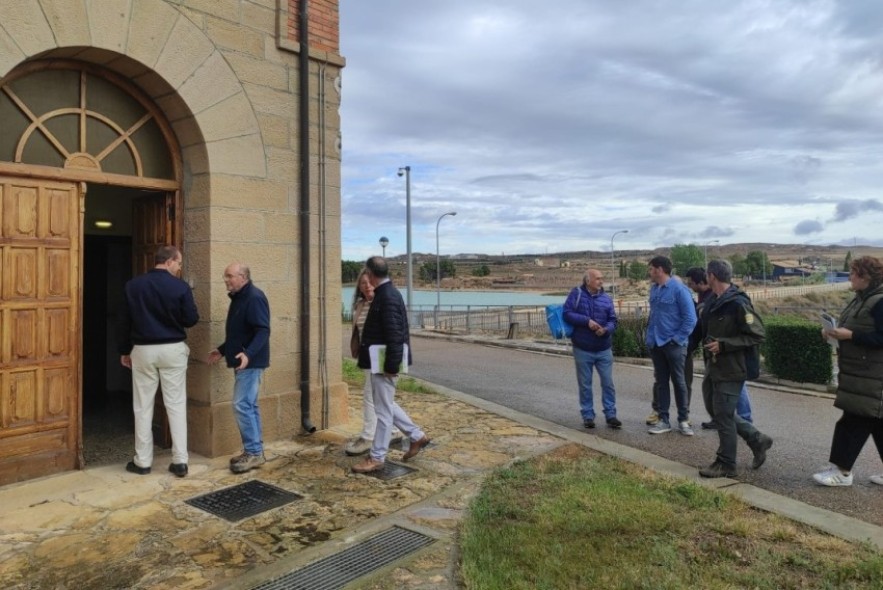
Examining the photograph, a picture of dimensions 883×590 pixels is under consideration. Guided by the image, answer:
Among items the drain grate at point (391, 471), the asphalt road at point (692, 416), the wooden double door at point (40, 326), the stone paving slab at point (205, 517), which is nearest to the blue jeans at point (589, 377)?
the asphalt road at point (692, 416)

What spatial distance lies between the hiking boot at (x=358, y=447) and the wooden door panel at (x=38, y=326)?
7.68ft

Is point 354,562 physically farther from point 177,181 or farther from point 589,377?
point 589,377

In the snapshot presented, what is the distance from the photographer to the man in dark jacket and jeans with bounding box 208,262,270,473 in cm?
552

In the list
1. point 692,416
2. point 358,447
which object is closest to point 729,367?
point 692,416

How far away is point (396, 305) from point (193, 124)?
2619mm

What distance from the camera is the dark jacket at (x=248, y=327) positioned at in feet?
18.1

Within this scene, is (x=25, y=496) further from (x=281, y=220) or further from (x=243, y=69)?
(x=243, y=69)

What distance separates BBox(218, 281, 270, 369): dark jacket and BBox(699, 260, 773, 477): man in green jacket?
155 inches

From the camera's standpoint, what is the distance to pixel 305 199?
6695mm

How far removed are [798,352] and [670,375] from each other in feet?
14.5

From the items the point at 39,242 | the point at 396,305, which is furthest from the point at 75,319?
the point at 396,305

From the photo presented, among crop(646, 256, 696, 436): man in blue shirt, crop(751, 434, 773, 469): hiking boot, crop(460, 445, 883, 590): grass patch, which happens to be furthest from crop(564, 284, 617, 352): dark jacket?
crop(460, 445, 883, 590): grass patch

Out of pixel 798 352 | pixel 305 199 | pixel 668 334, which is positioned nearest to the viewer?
pixel 305 199

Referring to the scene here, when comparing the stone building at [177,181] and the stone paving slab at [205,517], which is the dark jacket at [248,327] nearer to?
the stone building at [177,181]
